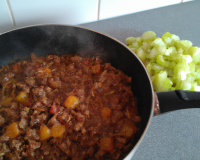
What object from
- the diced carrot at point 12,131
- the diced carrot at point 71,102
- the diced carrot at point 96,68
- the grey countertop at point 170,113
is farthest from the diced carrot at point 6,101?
the grey countertop at point 170,113

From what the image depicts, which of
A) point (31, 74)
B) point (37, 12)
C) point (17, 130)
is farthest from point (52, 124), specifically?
point (37, 12)

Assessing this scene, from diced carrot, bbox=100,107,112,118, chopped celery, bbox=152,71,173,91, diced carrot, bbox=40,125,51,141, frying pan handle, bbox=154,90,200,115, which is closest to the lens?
frying pan handle, bbox=154,90,200,115

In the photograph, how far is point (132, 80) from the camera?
1201 mm

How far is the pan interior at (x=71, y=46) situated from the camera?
1.14 meters

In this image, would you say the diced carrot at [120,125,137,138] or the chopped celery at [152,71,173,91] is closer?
the diced carrot at [120,125,137,138]

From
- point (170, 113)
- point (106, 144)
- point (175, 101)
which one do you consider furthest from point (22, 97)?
point (170, 113)

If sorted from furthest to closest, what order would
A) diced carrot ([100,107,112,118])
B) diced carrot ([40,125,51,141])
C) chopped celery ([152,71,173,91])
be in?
chopped celery ([152,71,173,91])
diced carrot ([100,107,112,118])
diced carrot ([40,125,51,141])

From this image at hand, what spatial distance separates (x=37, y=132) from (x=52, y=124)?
0.10 metres

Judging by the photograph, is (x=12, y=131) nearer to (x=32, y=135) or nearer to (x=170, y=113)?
(x=32, y=135)

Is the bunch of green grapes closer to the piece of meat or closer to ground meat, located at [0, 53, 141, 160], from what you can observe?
ground meat, located at [0, 53, 141, 160]

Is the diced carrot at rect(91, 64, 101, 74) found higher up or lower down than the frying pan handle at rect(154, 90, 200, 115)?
lower down

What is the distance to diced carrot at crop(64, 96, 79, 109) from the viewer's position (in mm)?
1128

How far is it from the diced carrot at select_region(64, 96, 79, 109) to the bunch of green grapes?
0.67m

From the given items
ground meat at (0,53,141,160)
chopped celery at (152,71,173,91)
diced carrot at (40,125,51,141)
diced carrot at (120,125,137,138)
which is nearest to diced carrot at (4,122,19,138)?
ground meat at (0,53,141,160)
